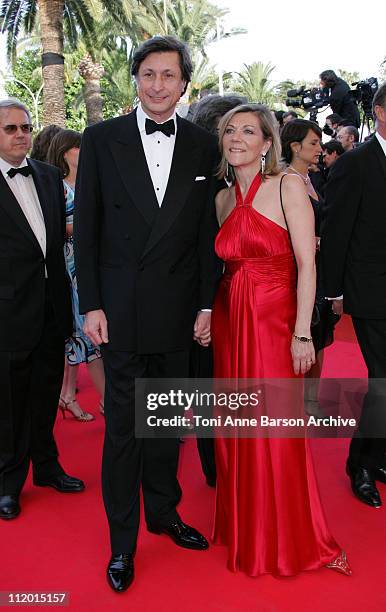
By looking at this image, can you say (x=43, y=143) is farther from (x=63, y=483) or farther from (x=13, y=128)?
(x=63, y=483)

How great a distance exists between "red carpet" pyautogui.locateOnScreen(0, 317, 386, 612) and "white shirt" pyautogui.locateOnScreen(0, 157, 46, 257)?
4.16ft

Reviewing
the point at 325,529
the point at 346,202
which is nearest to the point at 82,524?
the point at 325,529

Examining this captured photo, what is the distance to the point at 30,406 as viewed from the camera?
325 cm

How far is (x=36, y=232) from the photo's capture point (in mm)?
3021

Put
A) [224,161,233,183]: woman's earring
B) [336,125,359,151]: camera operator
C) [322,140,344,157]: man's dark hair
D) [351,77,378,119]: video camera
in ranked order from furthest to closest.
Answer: [351,77,378,119]: video camera
[336,125,359,151]: camera operator
[322,140,344,157]: man's dark hair
[224,161,233,183]: woman's earring

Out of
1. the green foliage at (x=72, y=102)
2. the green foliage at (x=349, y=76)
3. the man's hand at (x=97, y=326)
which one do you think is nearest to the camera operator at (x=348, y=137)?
the man's hand at (x=97, y=326)

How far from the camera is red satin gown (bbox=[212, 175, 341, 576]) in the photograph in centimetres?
245

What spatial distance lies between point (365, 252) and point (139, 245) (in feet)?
3.94

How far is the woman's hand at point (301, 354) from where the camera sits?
2.45 meters

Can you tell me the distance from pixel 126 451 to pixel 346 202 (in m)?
1.53

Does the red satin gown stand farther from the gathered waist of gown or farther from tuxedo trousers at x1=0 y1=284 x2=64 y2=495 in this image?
tuxedo trousers at x1=0 y1=284 x2=64 y2=495

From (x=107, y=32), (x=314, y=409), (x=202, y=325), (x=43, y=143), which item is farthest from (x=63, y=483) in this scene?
(x=107, y=32)

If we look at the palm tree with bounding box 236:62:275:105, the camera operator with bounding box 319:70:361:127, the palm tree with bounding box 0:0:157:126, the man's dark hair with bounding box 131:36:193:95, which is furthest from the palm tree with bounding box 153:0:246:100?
the man's dark hair with bounding box 131:36:193:95

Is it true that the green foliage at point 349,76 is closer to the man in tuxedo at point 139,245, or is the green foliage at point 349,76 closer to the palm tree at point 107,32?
the palm tree at point 107,32
